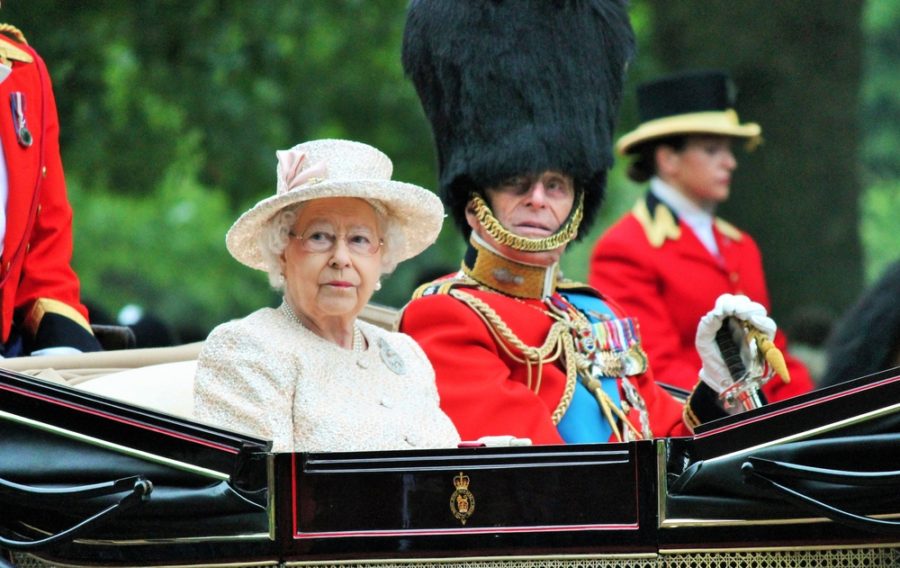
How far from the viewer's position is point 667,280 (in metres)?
7.51

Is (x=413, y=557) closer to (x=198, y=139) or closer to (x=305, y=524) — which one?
A: (x=305, y=524)

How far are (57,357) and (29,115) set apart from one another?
71 centimetres

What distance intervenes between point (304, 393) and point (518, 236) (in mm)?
1222

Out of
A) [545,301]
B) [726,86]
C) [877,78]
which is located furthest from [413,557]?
[877,78]

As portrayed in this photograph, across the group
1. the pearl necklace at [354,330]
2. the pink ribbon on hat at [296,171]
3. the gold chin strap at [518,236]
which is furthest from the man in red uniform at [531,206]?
the pink ribbon on hat at [296,171]

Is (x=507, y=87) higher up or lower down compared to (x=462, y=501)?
higher up

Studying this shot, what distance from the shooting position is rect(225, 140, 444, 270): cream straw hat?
172 inches

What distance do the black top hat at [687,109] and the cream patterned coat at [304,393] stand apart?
11.9 ft

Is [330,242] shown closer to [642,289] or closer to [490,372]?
[490,372]

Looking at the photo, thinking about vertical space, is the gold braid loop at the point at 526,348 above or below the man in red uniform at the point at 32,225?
below

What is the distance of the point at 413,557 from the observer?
13.2ft

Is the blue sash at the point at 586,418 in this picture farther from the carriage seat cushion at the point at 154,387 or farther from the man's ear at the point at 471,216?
the carriage seat cushion at the point at 154,387

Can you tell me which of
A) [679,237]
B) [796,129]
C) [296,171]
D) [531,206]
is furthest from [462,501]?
[796,129]

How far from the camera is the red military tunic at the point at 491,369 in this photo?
4.94 m
